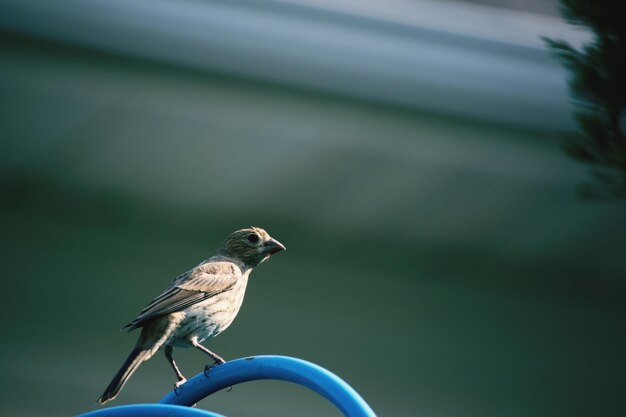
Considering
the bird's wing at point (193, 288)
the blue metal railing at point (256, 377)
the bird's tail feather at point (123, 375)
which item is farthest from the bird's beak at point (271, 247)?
the blue metal railing at point (256, 377)

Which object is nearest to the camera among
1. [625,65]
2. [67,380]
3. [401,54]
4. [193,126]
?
[625,65]

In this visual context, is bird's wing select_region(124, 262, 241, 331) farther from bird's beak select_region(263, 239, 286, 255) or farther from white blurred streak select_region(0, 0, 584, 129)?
white blurred streak select_region(0, 0, 584, 129)

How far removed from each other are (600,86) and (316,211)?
4.65 meters

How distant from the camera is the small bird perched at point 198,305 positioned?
2415 mm

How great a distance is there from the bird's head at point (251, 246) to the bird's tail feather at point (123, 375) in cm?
56

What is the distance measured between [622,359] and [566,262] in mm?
918

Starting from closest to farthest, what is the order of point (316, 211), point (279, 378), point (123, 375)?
point (279, 378) → point (123, 375) → point (316, 211)

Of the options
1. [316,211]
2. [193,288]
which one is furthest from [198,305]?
[316,211]

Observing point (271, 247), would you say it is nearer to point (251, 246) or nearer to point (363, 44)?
point (251, 246)

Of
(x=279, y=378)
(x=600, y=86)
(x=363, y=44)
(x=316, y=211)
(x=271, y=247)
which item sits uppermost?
(x=363, y=44)

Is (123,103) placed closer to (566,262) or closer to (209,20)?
(209,20)

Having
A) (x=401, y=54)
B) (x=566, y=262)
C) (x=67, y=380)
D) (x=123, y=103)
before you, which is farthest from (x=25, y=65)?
(x=566, y=262)

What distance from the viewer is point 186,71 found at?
663cm

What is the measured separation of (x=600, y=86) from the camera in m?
2.59
